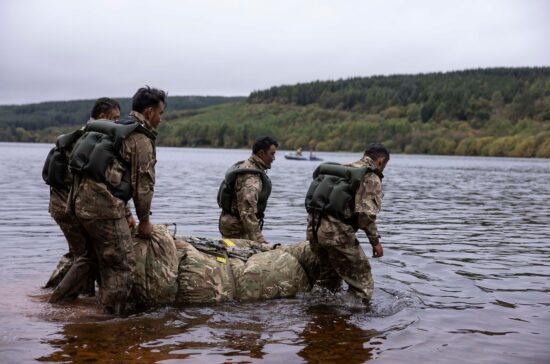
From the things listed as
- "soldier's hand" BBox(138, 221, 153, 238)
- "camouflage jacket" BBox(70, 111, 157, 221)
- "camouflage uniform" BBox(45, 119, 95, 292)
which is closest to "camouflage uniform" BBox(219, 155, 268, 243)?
"soldier's hand" BBox(138, 221, 153, 238)

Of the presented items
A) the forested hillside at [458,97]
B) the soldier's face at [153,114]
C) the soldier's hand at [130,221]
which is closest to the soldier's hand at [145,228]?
the soldier's hand at [130,221]

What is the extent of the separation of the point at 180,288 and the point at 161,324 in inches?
31.9

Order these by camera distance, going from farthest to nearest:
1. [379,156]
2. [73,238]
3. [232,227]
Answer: [232,227], [379,156], [73,238]

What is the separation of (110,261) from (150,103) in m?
1.93

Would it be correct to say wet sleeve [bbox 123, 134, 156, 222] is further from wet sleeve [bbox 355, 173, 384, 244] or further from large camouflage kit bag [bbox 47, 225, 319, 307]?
wet sleeve [bbox 355, 173, 384, 244]

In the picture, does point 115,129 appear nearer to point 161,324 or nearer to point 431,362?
point 161,324

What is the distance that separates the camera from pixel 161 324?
8156 mm

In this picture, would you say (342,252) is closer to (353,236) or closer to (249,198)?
(353,236)

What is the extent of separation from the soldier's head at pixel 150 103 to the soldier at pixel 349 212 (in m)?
2.42

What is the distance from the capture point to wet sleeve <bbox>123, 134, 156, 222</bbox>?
304 inches

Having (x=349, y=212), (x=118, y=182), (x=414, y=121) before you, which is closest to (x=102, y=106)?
(x=118, y=182)

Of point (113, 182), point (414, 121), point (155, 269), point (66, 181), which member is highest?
point (414, 121)

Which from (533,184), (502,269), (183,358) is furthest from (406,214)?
(533,184)

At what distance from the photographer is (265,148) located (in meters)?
10.6
